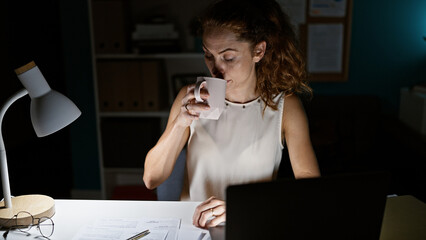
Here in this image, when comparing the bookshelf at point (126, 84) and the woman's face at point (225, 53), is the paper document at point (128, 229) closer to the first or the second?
the woman's face at point (225, 53)

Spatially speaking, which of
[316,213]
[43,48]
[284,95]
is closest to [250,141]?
[284,95]

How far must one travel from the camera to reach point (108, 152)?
295 cm

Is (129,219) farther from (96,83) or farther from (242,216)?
(96,83)

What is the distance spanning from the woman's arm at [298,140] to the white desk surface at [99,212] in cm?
46

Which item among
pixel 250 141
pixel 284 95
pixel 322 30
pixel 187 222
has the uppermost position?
pixel 322 30

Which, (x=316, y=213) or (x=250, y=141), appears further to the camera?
(x=250, y=141)

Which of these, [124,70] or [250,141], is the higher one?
[124,70]

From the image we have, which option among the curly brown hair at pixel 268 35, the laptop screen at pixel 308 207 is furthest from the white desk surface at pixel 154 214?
the curly brown hair at pixel 268 35

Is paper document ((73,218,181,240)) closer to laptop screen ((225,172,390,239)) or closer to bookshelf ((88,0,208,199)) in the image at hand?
laptop screen ((225,172,390,239))

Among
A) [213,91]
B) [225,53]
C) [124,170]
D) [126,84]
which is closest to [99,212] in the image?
[213,91]

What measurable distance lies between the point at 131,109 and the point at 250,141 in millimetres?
1507

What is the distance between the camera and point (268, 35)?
1.48 meters

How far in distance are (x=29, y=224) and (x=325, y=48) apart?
2555 millimetres

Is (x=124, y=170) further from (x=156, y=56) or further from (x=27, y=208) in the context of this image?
(x=27, y=208)
